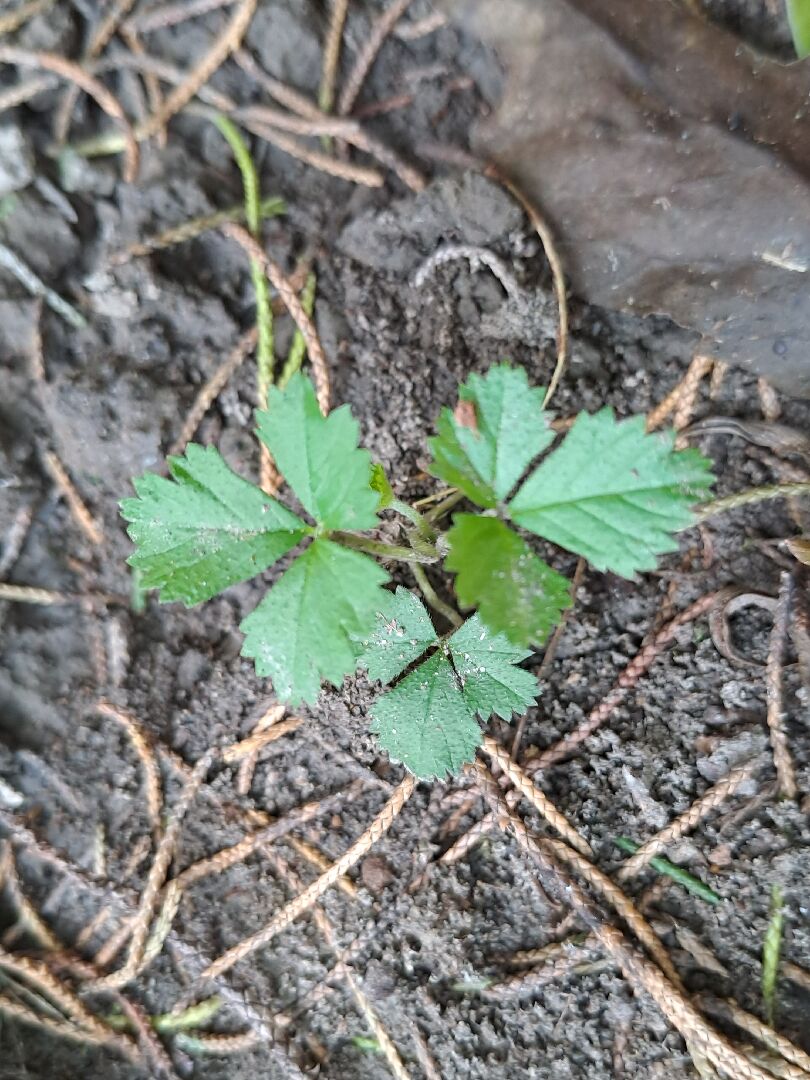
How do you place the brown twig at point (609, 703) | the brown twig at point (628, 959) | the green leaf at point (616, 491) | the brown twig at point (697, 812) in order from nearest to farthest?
1. the green leaf at point (616, 491)
2. the brown twig at point (628, 959)
3. the brown twig at point (697, 812)
4. the brown twig at point (609, 703)

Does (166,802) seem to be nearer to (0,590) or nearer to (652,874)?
(0,590)

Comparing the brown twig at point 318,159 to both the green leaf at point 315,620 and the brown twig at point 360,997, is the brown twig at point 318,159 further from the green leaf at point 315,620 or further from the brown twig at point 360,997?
the brown twig at point 360,997

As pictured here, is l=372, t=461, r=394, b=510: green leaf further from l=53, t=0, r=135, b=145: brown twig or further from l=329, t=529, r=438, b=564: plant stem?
l=53, t=0, r=135, b=145: brown twig

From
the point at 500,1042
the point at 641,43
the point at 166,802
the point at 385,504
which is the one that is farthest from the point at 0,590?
the point at 641,43

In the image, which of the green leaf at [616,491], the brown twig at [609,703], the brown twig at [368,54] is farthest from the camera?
the brown twig at [368,54]


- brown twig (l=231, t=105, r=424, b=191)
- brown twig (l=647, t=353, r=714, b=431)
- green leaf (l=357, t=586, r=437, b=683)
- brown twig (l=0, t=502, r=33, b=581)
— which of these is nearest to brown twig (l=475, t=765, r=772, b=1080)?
green leaf (l=357, t=586, r=437, b=683)

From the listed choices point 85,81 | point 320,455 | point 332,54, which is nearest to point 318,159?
point 332,54

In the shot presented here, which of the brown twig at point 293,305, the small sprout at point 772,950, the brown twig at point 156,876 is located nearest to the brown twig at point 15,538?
the brown twig at point 156,876
